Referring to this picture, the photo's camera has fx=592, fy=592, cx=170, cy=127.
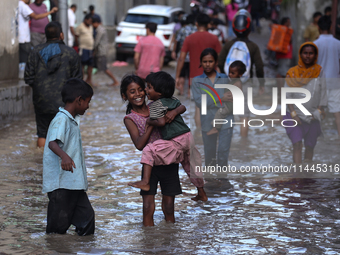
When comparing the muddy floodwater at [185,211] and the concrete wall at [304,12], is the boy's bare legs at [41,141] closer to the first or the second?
the muddy floodwater at [185,211]

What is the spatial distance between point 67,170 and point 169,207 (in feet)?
3.83

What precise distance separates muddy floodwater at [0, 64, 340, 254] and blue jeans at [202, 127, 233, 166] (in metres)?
0.30

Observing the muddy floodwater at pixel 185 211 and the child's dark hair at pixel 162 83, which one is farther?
the child's dark hair at pixel 162 83

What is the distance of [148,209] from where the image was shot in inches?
200

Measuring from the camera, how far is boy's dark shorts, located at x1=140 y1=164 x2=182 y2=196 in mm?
5043

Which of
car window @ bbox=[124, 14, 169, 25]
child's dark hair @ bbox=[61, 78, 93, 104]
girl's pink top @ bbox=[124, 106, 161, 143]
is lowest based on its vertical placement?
girl's pink top @ bbox=[124, 106, 161, 143]

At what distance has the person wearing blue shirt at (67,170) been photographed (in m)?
4.53

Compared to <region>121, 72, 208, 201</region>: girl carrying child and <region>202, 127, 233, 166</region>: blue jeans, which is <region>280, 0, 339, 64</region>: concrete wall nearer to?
<region>202, 127, 233, 166</region>: blue jeans

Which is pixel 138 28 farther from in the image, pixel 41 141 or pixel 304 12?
pixel 41 141

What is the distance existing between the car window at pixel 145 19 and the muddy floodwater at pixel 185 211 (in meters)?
11.8

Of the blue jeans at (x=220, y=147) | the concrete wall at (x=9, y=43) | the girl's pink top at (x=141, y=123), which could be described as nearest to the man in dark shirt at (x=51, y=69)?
the blue jeans at (x=220, y=147)

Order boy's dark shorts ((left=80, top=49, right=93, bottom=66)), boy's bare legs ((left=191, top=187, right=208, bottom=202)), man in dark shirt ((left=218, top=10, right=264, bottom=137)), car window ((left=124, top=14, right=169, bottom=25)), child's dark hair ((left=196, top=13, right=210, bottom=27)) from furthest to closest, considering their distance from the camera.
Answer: car window ((left=124, top=14, right=169, bottom=25)), boy's dark shorts ((left=80, top=49, right=93, bottom=66)), child's dark hair ((left=196, top=13, right=210, bottom=27)), man in dark shirt ((left=218, top=10, right=264, bottom=137)), boy's bare legs ((left=191, top=187, right=208, bottom=202))

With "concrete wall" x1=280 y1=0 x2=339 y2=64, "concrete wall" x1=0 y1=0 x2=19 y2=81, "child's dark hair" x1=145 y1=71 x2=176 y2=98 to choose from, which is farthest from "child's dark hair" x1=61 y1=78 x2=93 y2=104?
"concrete wall" x1=280 y1=0 x2=339 y2=64

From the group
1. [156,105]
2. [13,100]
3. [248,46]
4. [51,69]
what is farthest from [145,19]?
[156,105]
